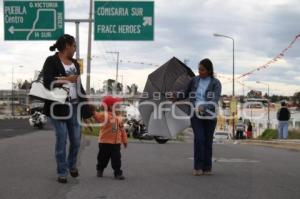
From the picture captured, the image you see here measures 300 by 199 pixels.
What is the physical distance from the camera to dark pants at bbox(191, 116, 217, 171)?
29.6 ft

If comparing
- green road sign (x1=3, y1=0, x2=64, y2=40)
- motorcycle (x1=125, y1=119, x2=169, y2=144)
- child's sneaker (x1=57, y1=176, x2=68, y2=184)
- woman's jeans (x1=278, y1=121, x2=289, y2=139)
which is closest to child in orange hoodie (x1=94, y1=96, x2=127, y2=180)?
child's sneaker (x1=57, y1=176, x2=68, y2=184)

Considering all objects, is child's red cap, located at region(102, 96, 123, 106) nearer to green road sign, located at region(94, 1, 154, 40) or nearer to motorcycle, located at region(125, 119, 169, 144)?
green road sign, located at region(94, 1, 154, 40)

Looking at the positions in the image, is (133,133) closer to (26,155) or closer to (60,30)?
(60,30)

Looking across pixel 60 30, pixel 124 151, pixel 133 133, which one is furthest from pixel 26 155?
pixel 133 133

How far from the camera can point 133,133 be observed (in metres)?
24.9

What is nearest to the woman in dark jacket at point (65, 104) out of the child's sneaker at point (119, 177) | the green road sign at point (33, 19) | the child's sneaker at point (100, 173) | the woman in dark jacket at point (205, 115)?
the child's sneaker at point (100, 173)

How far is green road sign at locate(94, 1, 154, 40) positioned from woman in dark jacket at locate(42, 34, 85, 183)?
12.7m

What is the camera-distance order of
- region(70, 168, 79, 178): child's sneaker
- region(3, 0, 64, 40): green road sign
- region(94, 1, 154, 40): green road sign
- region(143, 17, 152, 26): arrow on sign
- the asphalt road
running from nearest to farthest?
1. the asphalt road
2. region(70, 168, 79, 178): child's sneaker
3. region(3, 0, 64, 40): green road sign
4. region(94, 1, 154, 40): green road sign
5. region(143, 17, 152, 26): arrow on sign

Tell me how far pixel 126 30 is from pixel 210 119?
40.6 ft

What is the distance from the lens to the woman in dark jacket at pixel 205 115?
9016 millimetres

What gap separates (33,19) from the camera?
21.0 meters

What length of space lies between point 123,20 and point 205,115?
41.0 ft

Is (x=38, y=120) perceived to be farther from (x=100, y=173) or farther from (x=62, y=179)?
(x=62, y=179)

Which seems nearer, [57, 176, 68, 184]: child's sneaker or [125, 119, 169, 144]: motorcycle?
[57, 176, 68, 184]: child's sneaker
